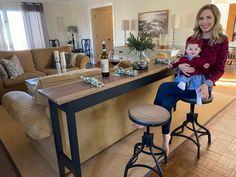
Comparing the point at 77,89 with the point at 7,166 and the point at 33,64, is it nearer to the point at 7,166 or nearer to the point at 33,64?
the point at 7,166

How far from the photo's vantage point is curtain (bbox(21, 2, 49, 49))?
6184 mm

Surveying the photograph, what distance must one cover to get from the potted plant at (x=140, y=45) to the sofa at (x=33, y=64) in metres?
2.59

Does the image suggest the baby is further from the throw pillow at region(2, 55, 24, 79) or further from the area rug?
the throw pillow at region(2, 55, 24, 79)

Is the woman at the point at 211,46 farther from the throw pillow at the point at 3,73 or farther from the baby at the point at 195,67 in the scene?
the throw pillow at the point at 3,73

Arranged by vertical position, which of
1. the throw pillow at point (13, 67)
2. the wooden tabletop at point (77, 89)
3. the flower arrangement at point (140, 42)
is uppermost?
the flower arrangement at point (140, 42)

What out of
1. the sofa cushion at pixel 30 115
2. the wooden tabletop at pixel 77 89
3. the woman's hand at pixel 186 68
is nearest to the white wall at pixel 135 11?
the woman's hand at pixel 186 68

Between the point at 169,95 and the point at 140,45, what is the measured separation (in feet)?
1.79

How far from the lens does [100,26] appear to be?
6.88 m

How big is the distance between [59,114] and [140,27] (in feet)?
13.8

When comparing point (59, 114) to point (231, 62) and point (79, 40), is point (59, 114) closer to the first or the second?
point (231, 62)

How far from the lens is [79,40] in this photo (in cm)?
744

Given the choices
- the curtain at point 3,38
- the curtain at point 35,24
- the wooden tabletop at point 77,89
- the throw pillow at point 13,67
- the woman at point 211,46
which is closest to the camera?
the wooden tabletop at point 77,89

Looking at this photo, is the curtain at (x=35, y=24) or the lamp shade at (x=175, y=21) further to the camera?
the curtain at (x=35, y=24)

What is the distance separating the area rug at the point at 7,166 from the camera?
172 centimetres
